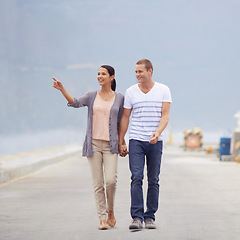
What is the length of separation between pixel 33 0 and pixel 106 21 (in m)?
19.5

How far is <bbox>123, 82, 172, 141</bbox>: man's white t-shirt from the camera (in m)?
8.29

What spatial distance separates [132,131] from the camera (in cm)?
841

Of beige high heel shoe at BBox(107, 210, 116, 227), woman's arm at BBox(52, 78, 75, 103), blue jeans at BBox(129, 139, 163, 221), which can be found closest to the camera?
woman's arm at BBox(52, 78, 75, 103)

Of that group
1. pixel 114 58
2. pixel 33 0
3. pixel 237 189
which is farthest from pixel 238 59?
pixel 237 189

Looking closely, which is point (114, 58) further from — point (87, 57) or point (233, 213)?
point (233, 213)

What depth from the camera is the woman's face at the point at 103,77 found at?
838cm

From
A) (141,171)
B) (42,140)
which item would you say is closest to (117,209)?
(141,171)

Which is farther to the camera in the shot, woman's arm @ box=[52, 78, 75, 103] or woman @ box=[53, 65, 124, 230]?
woman @ box=[53, 65, 124, 230]

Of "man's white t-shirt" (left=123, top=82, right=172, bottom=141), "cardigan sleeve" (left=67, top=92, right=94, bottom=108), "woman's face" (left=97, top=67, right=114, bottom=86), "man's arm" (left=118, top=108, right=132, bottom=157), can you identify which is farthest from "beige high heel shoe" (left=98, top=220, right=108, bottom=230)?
"woman's face" (left=97, top=67, right=114, bottom=86)

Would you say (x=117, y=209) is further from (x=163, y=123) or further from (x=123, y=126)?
(x=163, y=123)

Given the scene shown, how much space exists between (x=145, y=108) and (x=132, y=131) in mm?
318

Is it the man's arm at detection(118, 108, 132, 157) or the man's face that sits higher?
the man's face

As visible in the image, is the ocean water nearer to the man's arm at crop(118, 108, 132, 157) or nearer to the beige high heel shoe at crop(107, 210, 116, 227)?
the beige high heel shoe at crop(107, 210, 116, 227)

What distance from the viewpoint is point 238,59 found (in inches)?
6412
